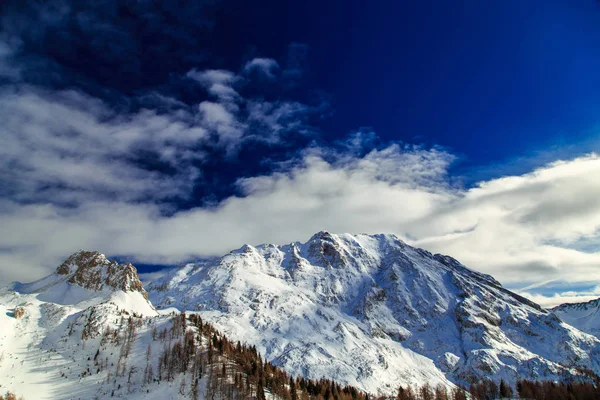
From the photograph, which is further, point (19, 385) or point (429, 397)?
point (429, 397)

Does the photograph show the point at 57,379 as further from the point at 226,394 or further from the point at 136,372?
the point at 226,394

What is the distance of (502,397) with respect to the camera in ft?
636

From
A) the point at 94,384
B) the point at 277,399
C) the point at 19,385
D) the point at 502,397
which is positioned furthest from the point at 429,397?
the point at 19,385

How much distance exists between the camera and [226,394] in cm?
14938

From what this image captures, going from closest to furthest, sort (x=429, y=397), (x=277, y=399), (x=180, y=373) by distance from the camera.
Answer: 1. (x=277, y=399)
2. (x=180, y=373)
3. (x=429, y=397)

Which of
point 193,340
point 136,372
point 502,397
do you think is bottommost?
point 502,397

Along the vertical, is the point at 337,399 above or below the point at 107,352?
below

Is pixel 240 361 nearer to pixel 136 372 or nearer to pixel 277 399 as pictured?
pixel 277 399

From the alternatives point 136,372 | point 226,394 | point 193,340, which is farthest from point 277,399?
point 136,372

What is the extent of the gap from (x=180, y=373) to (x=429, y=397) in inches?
4759

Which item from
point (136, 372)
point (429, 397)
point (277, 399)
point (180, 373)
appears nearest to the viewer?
point (277, 399)

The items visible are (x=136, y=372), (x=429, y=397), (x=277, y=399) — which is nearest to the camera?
(x=277, y=399)

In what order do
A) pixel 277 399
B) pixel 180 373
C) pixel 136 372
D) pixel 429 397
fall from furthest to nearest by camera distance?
1. pixel 429 397
2. pixel 136 372
3. pixel 180 373
4. pixel 277 399

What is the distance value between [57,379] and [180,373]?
63.9 metres
